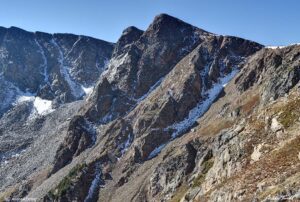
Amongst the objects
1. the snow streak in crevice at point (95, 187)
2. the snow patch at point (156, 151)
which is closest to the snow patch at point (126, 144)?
the snow streak in crevice at point (95, 187)

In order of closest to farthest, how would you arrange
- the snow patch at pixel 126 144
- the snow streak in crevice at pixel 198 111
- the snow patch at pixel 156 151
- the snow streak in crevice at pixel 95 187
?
the snow streak in crevice at pixel 95 187 → the snow patch at pixel 156 151 → the snow streak in crevice at pixel 198 111 → the snow patch at pixel 126 144

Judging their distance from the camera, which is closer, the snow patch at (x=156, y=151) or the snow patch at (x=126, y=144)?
the snow patch at (x=156, y=151)

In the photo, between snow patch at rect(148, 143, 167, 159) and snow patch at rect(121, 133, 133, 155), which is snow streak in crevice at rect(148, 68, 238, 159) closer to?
snow patch at rect(148, 143, 167, 159)

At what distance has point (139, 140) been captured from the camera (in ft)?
551

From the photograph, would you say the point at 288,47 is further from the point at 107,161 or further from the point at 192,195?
the point at 192,195

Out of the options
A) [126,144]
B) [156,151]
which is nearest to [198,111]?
[156,151]

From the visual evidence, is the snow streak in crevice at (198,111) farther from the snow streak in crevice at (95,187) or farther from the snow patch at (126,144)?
the snow streak in crevice at (95,187)

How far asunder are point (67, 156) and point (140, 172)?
51128mm

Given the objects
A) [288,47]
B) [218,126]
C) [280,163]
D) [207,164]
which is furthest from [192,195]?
[288,47]

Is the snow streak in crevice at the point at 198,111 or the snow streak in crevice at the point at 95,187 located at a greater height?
the snow streak in crevice at the point at 198,111

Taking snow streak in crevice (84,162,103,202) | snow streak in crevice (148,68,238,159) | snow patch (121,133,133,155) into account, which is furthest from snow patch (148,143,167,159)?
snow streak in crevice (84,162,103,202)

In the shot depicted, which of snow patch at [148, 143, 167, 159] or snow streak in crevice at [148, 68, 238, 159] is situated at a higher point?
snow streak in crevice at [148, 68, 238, 159]

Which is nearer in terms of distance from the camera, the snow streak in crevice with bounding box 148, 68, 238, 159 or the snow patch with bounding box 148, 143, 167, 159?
the snow patch with bounding box 148, 143, 167, 159

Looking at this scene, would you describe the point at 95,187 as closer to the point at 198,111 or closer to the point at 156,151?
the point at 156,151
